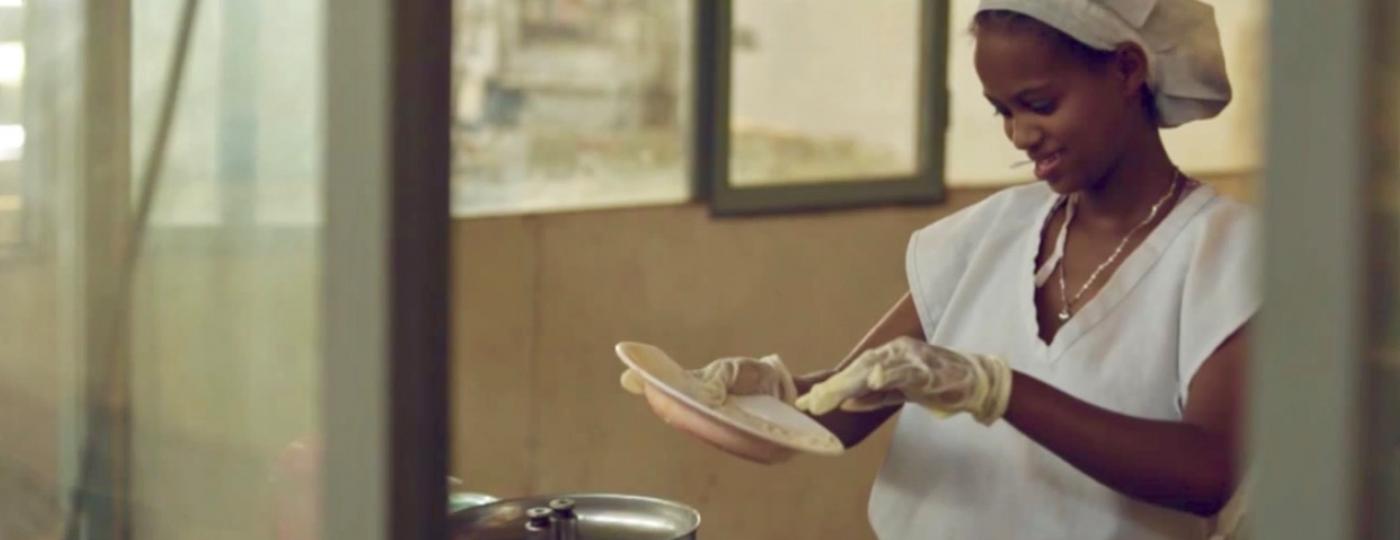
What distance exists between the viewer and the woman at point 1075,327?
6.15 ft

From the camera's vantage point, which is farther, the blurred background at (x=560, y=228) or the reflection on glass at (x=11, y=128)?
the reflection on glass at (x=11, y=128)

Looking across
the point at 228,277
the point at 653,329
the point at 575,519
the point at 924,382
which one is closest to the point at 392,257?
the point at 228,277

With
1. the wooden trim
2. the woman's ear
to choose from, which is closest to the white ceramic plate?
the woman's ear

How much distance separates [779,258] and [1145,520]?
6.22 feet

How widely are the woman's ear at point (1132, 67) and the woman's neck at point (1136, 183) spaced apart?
0.18ft

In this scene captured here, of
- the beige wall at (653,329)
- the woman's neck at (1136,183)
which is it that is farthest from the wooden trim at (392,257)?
the beige wall at (653,329)

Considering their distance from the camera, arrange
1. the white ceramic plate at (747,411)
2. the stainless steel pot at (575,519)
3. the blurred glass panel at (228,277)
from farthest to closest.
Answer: the white ceramic plate at (747,411) → the stainless steel pot at (575,519) → the blurred glass panel at (228,277)

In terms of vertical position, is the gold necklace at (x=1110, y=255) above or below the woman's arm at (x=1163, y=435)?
above

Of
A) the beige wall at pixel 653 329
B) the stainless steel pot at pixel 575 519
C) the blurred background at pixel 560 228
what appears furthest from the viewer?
the beige wall at pixel 653 329

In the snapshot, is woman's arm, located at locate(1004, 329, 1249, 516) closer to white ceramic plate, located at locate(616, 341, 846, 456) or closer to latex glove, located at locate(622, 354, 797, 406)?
white ceramic plate, located at locate(616, 341, 846, 456)

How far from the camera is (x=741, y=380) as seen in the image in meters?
2.11

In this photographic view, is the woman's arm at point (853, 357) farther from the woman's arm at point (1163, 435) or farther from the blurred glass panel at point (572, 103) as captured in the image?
the blurred glass panel at point (572, 103)

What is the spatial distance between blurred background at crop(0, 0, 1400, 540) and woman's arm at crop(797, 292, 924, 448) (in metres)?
0.59

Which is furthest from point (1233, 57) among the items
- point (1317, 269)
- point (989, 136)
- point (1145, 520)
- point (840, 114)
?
point (1317, 269)
